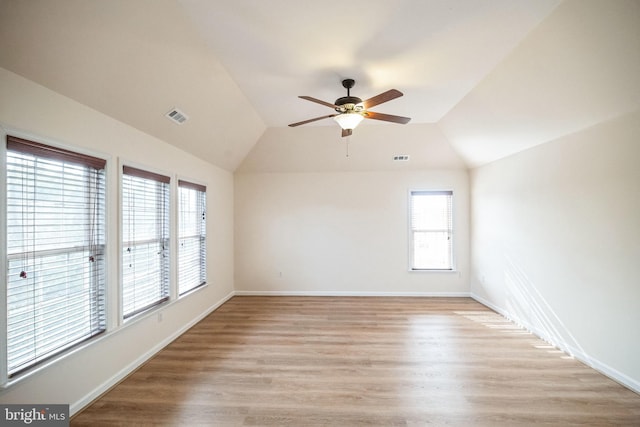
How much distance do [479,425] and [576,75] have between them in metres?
3.00

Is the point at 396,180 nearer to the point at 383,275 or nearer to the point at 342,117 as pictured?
the point at 383,275

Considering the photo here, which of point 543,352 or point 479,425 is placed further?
point 543,352

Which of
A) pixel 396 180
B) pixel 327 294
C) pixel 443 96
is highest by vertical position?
pixel 443 96

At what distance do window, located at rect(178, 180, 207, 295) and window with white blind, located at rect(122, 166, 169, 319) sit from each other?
0.34 m

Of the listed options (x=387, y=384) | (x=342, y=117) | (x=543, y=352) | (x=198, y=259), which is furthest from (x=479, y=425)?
(x=198, y=259)

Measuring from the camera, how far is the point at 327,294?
5.30 m

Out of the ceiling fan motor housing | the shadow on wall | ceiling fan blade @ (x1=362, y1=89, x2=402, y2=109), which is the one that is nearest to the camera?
ceiling fan blade @ (x1=362, y1=89, x2=402, y2=109)

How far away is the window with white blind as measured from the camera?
106 inches

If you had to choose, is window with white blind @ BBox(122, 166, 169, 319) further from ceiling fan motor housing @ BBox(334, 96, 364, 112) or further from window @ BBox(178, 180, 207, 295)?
ceiling fan motor housing @ BBox(334, 96, 364, 112)

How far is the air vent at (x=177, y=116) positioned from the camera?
9.42 ft

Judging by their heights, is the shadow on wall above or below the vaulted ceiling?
below

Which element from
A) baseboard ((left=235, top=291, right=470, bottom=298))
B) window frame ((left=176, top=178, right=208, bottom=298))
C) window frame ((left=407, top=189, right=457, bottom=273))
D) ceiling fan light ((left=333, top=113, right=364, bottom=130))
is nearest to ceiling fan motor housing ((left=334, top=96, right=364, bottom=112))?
ceiling fan light ((left=333, top=113, right=364, bottom=130))

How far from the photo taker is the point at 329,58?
100 inches

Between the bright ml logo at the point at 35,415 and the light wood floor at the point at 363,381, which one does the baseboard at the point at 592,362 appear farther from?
the bright ml logo at the point at 35,415
